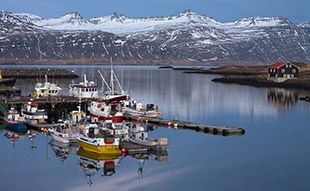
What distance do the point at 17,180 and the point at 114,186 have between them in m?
7.87

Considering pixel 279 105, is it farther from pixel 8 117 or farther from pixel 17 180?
pixel 17 180

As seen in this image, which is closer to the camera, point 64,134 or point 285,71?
point 64,134

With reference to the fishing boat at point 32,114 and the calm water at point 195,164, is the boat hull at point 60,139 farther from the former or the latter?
the fishing boat at point 32,114

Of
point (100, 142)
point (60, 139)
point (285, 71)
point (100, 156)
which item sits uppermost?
point (285, 71)

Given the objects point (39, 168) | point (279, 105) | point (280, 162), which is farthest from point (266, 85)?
point (39, 168)

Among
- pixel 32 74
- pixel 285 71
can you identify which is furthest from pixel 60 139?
pixel 32 74

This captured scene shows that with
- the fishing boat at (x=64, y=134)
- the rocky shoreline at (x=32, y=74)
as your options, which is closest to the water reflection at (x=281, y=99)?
the fishing boat at (x=64, y=134)

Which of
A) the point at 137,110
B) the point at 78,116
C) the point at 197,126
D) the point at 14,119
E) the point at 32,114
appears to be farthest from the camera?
the point at 137,110

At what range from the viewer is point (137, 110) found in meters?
69.9

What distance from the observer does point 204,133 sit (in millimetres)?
58688

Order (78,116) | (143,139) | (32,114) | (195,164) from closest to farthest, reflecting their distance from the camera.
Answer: (195,164) < (143,139) < (78,116) < (32,114)

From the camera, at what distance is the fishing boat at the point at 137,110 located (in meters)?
69.1

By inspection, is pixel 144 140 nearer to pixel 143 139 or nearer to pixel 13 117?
pixel 143 139

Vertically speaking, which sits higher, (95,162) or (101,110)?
(101,110)
